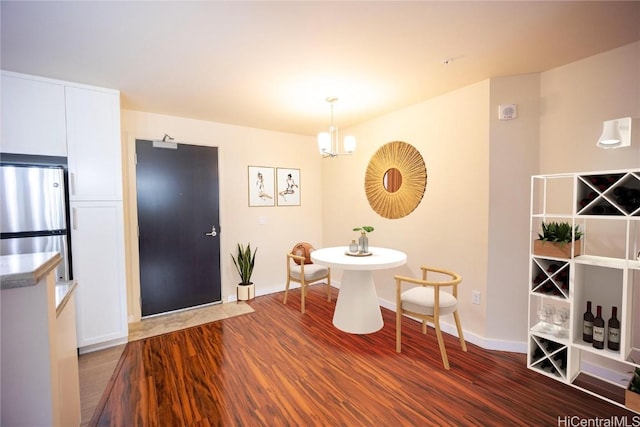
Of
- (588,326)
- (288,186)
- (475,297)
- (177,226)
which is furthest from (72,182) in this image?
(588,326)

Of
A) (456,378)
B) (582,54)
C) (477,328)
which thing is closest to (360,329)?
(456,378)

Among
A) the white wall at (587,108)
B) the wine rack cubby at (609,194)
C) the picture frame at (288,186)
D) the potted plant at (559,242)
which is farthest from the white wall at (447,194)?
the picture frame at (288,186)

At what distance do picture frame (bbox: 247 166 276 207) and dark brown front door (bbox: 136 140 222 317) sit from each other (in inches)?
18.8

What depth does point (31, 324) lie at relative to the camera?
995 millimetres

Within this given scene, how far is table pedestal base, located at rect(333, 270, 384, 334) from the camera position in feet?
8.99

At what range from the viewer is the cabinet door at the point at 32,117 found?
2.16 meters

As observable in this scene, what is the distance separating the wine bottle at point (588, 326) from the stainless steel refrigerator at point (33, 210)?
401 cm

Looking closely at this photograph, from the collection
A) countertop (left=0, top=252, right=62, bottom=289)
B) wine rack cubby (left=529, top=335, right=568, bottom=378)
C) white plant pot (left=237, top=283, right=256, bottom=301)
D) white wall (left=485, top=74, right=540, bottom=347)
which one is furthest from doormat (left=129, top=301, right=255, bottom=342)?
wine rack cubby (left=529, top=335, right=568, bottom=378)

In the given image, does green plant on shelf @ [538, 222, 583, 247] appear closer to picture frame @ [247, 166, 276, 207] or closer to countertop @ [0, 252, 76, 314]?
countertop @ [0, 252, 76, 314]

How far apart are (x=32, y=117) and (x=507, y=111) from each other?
3.98m

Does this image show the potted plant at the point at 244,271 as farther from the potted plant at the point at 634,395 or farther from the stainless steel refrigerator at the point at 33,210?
the potted plant at the point at 634,395

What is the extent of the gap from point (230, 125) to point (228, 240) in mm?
1563

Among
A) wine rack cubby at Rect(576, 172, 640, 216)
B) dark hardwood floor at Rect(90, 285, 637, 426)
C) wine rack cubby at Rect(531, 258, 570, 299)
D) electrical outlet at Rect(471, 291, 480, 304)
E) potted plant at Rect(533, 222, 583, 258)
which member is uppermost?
wine rack cubby at Rect(576, 172, 640, 216)

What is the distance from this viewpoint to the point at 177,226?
3365 mm
